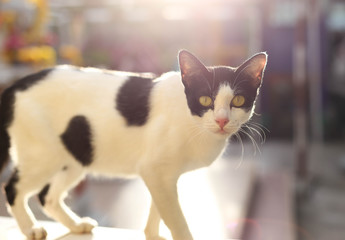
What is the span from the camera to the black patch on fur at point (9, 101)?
2.16 ft

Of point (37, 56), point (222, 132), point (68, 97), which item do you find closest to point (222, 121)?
point (222, 132)

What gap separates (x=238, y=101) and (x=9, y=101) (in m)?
0.36

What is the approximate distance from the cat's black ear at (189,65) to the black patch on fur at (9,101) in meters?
0.24

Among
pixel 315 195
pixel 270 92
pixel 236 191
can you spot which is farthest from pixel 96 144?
pixel 270 92

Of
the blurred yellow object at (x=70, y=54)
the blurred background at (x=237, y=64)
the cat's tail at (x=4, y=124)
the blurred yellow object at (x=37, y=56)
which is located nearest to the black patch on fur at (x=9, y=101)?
the cat's tail at (x=4, y=124)

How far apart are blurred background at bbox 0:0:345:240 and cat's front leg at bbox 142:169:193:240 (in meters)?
0.12

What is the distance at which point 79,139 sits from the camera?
64cm

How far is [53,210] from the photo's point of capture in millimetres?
716

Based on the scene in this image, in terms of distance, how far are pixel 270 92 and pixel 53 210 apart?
170 inches

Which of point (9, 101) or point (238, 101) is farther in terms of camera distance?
point (9, 101)

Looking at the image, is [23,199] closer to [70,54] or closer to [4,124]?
[4,124]

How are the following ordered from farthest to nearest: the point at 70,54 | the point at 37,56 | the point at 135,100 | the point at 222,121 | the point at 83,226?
1. the point at 70,54
2. the point at 37,56
3. the point at 83,226
4. the point at 135,100
5. the point at 222,121

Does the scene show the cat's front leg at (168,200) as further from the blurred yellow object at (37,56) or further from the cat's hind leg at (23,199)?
the blurred yellow object at (37,56)

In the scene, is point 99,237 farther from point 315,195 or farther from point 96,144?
point 315,195
